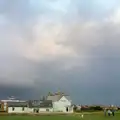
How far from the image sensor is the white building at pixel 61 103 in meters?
124

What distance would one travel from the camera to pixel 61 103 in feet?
413

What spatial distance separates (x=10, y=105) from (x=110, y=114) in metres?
57.6

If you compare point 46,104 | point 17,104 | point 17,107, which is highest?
point 17,104

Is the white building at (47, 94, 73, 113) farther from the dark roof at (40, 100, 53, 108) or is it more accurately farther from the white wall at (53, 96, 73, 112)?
the dark roof at (40, 100, 53, 108)

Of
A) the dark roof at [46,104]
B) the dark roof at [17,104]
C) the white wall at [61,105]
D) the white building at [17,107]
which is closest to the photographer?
the white building at [17,107]

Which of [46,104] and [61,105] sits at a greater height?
[46,104]

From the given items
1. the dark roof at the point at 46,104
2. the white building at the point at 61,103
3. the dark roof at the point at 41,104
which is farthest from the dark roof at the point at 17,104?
the white building at the point at 61,103

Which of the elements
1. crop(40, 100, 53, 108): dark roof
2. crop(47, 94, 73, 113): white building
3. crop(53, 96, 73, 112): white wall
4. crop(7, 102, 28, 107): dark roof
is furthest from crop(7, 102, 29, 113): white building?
crop(47, 94, 73, 113): white building

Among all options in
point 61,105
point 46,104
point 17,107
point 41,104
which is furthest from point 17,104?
point 61,105

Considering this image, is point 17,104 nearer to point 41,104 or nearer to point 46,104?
point 41,104

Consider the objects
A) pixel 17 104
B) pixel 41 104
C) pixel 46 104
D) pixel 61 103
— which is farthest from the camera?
pixel 61 103

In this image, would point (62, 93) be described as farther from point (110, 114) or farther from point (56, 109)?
point (110, 114)

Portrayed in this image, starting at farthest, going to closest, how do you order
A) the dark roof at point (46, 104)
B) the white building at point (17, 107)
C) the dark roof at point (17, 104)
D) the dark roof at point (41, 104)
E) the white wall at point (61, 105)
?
the white wall at point (61, 105)
the dark roof at point (46, 104)
the dark roof at point (41, 104)
the dark roof at point (17, 104)
the white building at point (17, 107)

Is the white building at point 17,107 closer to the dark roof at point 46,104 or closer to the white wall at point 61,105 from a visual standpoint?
the dark roof at point 46,104
